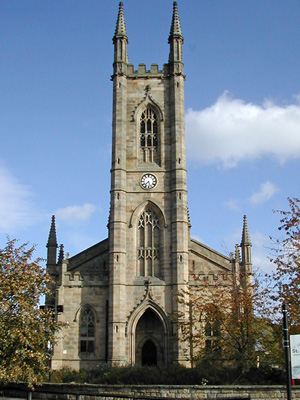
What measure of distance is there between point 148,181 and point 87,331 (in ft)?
40.0

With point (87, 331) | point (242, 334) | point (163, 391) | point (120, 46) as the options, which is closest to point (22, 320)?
point (163, 391)

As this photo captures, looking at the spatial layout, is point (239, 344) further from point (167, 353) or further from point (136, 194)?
point (136, 194)

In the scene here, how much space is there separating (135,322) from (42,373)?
16.6 m

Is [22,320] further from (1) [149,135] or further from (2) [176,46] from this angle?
(2) [176,46]

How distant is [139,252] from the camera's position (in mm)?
43812

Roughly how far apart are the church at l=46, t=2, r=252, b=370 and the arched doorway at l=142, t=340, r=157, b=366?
0.07 meters

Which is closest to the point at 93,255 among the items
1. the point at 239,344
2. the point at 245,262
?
the point at 245,262

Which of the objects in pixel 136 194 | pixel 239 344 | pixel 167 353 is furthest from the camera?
pixel 136 194

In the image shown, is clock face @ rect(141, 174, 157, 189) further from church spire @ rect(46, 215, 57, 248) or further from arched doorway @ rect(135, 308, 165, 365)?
arched doorway @ rect(135, 308, 165, 365)

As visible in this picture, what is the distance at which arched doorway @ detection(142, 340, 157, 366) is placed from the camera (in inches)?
1705

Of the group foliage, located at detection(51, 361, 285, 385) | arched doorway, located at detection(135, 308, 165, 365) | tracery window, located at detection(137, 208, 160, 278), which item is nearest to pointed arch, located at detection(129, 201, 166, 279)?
tracery window, located at detection(137, 208, 160, 278)

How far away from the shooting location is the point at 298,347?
16906 mm

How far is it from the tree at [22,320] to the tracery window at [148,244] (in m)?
17.5

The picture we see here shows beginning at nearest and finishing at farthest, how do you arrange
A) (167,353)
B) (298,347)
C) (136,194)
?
(298,347) → (167,353) → (136,194)
